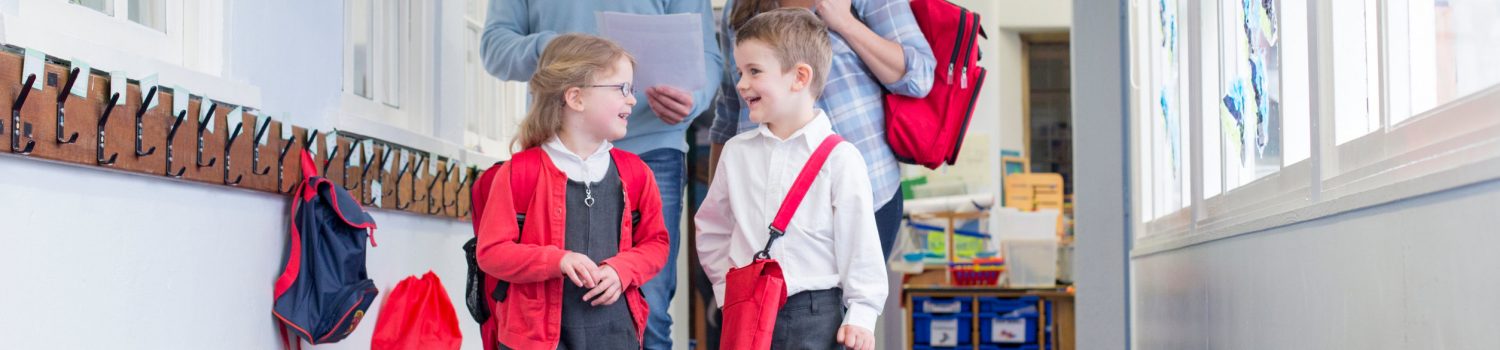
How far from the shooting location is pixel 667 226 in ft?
9.63

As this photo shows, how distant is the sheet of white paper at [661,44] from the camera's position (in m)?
2.84

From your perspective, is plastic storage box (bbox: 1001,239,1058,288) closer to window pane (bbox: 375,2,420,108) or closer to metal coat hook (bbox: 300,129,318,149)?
window pane (bbox: 375,2,420,108)

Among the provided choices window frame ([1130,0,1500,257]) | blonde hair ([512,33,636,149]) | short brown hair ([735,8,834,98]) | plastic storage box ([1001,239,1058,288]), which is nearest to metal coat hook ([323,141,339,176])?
blonde hair ([512,33,636,149])

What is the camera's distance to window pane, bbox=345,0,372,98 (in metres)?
3.59

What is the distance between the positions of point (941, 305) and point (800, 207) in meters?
4.60

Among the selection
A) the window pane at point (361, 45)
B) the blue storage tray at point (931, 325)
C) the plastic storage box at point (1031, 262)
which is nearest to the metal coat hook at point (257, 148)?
the window pane at point (361, 45)

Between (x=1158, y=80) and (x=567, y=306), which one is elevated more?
(x=1158, y=80)

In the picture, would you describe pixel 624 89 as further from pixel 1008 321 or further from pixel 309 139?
pixel 1008 321

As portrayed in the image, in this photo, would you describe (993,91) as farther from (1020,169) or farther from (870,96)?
(870,96)

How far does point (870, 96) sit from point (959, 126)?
7.2 inches

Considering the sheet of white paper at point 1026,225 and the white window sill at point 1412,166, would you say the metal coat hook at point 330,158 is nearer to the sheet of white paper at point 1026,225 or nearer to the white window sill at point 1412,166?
the white window sill at point 1412,166

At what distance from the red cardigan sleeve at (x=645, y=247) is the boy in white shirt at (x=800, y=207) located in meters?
0.08

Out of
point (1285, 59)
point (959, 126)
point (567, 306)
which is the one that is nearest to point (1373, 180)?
point (1285, 59)

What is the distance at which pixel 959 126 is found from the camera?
279 centimetres
